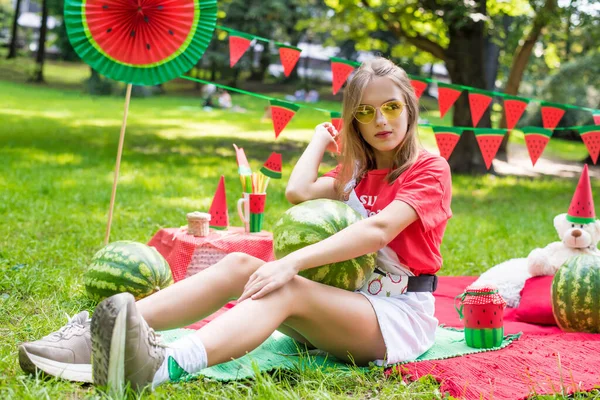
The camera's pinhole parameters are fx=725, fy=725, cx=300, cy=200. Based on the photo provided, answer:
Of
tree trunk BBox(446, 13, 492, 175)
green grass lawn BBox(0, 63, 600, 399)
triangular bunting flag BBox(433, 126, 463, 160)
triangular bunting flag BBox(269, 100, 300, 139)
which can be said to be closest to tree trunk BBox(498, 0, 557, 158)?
tree trunk BBox(446, 13, 492, 175)

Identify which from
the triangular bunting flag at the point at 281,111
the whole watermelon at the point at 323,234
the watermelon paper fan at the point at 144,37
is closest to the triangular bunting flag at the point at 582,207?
the whole watermelon at the point at 323,234

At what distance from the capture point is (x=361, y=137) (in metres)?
3.56

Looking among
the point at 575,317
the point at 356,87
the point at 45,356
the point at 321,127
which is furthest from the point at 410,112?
the point at 45,356

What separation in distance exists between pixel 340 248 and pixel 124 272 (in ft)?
5.41

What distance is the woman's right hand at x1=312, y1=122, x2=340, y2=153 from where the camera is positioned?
3.84 m

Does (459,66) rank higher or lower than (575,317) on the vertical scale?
higher

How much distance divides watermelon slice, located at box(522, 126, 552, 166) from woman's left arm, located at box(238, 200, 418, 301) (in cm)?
297

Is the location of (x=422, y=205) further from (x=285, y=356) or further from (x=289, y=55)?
(x=289, y=55)

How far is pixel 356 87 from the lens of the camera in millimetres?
3391

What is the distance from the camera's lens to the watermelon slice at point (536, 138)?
5.69 m

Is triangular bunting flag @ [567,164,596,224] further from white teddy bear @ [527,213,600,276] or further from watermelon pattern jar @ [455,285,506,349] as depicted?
watermelon pattern jar @ [455,285,506,349]

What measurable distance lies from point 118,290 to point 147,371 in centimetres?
164

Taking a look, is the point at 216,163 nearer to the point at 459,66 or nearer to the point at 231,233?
the point at 459,66

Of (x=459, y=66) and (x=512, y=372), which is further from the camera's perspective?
(x=459, y=66)
